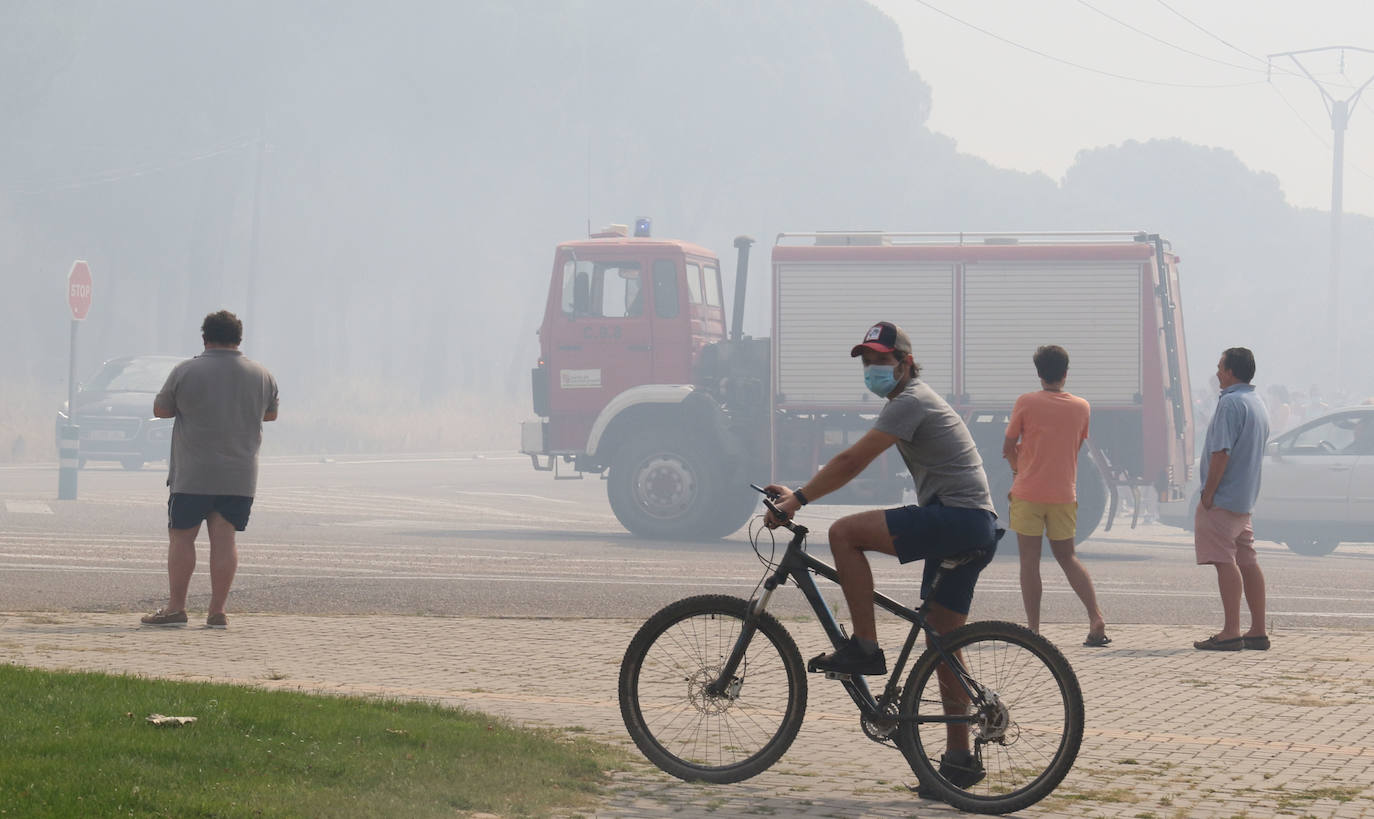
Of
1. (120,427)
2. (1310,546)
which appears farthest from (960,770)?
(120,427)

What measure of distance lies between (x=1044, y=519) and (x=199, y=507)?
16.0 ft

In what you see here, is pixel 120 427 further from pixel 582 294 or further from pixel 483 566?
pixel 483 566

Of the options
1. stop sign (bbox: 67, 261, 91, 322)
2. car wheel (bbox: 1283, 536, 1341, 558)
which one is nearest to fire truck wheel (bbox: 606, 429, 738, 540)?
car wheel (bbox: 1283, 536, 1341, 558)

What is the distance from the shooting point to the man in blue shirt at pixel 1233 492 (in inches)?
385

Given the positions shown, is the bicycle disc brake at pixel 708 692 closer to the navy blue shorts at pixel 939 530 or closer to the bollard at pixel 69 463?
the navy blue shorts at pixel 939 530

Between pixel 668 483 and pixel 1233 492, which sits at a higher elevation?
pixel 1233 492

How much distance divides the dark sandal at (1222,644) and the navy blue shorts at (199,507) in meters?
5.58

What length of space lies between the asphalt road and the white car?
0.46 metres

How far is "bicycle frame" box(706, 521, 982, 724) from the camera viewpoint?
596 cm

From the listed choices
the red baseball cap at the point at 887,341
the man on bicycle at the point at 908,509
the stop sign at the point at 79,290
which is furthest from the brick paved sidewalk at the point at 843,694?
the stop sign at the point at 79,290

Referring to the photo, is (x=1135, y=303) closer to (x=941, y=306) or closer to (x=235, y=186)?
(x=941, y=306)

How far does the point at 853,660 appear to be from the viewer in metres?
6.05

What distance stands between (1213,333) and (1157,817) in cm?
11753

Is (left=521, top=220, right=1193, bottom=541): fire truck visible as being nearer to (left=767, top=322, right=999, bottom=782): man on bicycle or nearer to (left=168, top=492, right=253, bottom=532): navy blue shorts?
(left=168, top=492, right=253, bottom=532): navy blue shorts
